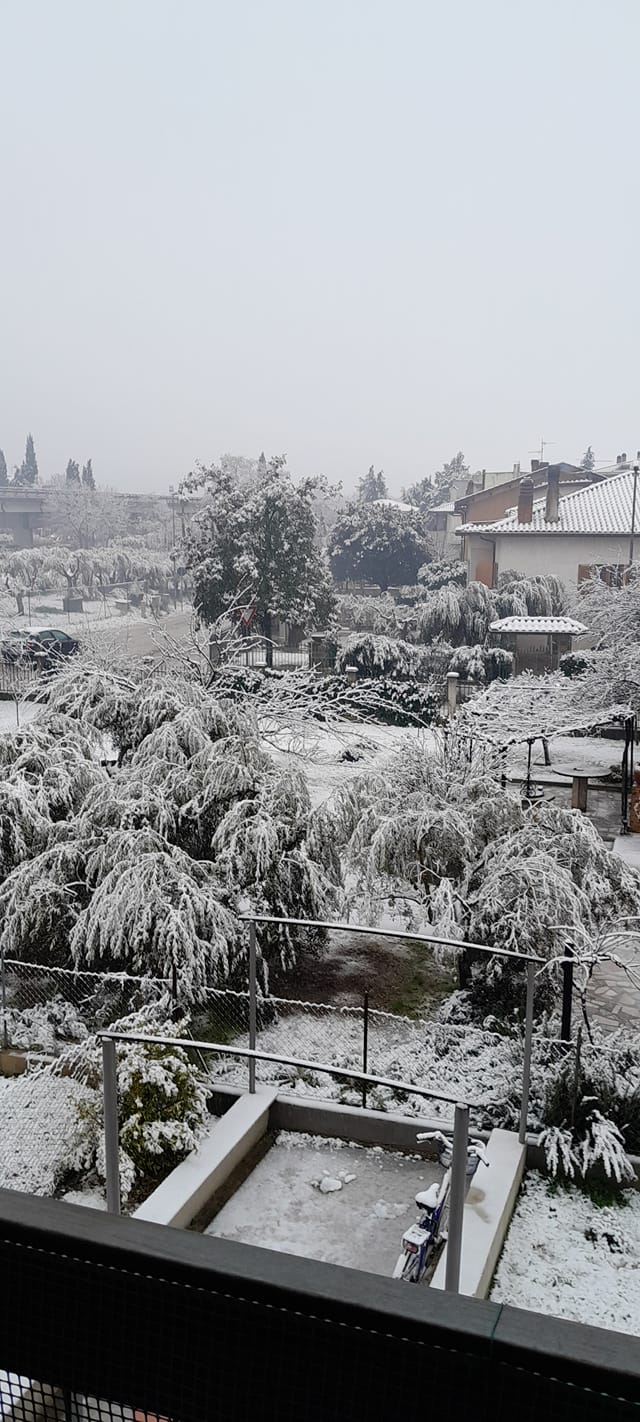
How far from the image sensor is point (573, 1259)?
4582 mm

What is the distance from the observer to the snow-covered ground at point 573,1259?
4.22 metres

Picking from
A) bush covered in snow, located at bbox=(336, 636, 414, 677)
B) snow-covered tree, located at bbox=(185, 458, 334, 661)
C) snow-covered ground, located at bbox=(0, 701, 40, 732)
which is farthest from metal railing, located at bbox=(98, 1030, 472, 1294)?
snow-covered tree, located at bbox=(185, 458, 334, 661)

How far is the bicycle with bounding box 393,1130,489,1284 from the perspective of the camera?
4113mm

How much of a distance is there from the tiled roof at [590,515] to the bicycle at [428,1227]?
84.9 feet

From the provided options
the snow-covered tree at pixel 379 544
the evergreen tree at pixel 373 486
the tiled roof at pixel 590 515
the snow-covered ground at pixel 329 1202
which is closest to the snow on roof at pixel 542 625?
the tiled roof at pixel 590 515

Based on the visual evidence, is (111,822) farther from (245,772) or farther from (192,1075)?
(192,1075)

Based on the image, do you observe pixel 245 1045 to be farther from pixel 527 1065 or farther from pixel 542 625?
pixel 542 625

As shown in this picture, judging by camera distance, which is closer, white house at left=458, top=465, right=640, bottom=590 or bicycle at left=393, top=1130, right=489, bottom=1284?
bicycle at left=393, top=1130, right=489, bottom=1284

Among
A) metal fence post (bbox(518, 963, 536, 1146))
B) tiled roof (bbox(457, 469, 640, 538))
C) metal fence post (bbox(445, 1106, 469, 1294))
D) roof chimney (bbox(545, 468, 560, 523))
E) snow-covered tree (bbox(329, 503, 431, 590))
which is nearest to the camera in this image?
metal fence post (bbox(445, 1106, 469, 1294))

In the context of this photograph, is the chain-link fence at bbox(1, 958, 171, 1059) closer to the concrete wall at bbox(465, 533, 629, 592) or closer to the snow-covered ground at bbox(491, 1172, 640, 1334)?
the snow-covered ground at bbox(491, 1172, 640, 1334)

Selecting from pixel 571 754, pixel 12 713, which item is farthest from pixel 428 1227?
pixel 12 713

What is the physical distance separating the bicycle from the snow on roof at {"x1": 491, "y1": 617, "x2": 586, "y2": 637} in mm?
15428

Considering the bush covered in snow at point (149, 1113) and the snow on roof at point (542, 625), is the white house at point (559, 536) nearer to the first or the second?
the snow on roof at point (542, 625)

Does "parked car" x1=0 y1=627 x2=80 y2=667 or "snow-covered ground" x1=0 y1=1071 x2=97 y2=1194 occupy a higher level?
"parked car" x1=0 y1=627 x2=80 y2=667
